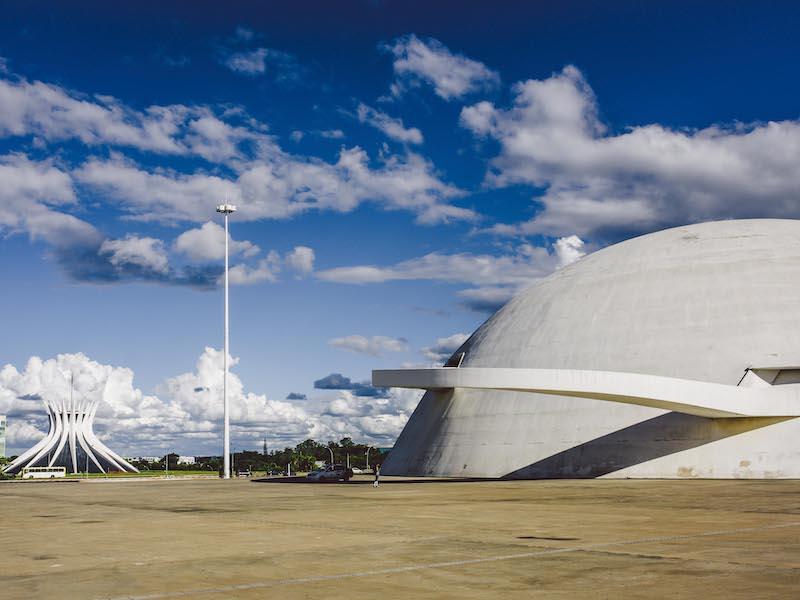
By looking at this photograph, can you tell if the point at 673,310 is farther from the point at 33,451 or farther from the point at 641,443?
the point at 33,451

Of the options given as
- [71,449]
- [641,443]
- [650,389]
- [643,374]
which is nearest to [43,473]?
[71,449]

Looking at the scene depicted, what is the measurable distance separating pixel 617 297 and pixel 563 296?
3.80 meters

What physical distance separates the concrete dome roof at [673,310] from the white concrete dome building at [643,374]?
0.26 feet

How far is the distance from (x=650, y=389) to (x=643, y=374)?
2.41 meters

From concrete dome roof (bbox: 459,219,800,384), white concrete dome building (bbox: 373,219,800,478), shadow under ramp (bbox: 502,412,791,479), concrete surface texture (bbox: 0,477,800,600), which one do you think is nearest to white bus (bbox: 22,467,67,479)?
white concrete dome building (bbox: 373,219,800,478)

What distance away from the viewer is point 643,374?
3719cm

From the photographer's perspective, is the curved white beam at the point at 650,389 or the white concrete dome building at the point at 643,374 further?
the white concrete dome building at the point at 643,374

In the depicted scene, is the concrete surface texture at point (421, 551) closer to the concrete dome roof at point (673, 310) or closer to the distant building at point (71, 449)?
the concrete dome roof at point (673, 310)

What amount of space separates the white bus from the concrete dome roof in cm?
6762

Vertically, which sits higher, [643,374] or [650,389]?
[643,374]

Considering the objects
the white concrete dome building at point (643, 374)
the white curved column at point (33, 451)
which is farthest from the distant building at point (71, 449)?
the white concrete dome building at point (643, 374)

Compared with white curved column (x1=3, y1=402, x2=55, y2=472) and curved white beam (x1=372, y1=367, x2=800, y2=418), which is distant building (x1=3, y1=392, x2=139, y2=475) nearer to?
white curved column (x1=3, y1=402, x2=55, y2=472)

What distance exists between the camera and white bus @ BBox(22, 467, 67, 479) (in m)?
98.2

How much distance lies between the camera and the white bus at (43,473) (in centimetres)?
9825
